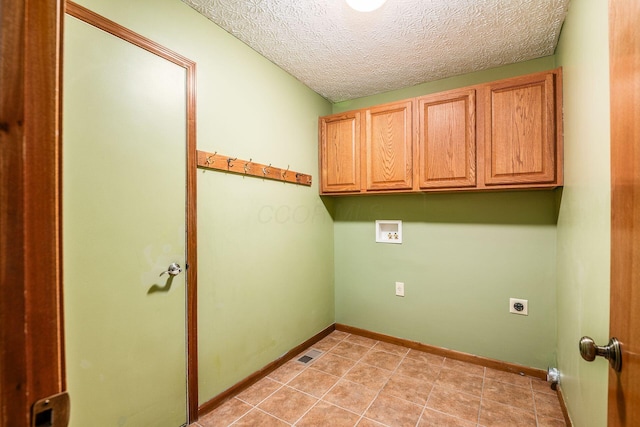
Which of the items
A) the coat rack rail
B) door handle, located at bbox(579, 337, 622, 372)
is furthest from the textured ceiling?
door handle, located at bbox(579, 337, 622, 372)

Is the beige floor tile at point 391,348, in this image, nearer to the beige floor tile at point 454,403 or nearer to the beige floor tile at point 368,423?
the beige floor tile at point 454,403

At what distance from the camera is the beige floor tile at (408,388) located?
6.23 ft

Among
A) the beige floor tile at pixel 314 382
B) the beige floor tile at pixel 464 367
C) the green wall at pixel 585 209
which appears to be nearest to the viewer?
the green wall at pixel 585 209

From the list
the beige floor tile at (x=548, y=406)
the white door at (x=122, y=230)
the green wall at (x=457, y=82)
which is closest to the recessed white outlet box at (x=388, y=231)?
the green wall at (x=457, y=82)

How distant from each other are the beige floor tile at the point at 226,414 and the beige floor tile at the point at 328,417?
377mm

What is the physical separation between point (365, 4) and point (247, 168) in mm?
1206

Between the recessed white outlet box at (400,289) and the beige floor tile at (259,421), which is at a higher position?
the recessed white outlet box at (400,289)

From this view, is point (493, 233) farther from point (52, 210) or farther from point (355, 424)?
point (52, 210)

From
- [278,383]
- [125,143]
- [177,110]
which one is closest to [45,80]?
[125,143]

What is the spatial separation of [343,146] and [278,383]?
2.04 m

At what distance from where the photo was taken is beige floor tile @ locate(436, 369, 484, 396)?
1.98 m

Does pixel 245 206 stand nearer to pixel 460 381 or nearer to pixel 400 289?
pixel 400 289

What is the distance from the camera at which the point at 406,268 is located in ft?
8.71

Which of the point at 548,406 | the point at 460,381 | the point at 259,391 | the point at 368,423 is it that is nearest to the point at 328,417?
the point at 368,423
